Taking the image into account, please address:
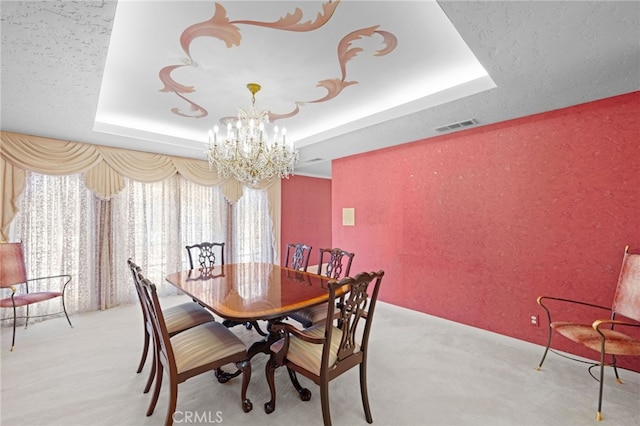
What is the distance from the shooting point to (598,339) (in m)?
2.00

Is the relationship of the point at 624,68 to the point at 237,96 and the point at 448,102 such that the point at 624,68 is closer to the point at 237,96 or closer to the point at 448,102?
the point at 448,102

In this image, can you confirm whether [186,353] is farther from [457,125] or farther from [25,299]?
[457,125]

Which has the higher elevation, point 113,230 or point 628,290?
point 113,230

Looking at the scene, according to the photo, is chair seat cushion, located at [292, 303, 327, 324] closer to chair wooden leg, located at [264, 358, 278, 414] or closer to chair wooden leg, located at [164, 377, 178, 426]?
chair wooden leg, located at [264, 358, 278, 414]

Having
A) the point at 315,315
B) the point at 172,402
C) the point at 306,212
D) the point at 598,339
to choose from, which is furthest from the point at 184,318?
the point at 306,212

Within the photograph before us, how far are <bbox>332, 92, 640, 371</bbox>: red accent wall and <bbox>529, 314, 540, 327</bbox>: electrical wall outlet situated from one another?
4 centimetres

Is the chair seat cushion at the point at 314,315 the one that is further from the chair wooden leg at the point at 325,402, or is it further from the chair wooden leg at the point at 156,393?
the chair wooden leg at the point at 156,393

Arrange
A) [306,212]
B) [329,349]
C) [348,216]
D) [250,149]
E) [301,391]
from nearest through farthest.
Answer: [329,349] → [301,391] → [250,149] → [348,216] → [306,212]

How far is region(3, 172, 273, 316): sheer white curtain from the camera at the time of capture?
11.3 ft

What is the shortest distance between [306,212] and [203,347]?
194 inches

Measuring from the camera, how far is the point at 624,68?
1895mm

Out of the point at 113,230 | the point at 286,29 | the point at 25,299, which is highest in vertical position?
the point at 286,29

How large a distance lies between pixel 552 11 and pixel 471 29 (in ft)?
1.21

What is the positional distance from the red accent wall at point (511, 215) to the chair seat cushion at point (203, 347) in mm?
2656
